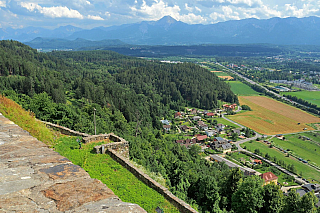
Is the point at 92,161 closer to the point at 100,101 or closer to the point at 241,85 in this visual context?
the point at 100,101

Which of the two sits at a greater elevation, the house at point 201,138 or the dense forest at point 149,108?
the dense forest at point 149,108

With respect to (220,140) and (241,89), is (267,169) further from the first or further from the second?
(241,89)

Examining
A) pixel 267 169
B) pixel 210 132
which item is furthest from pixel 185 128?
pixel 267 169

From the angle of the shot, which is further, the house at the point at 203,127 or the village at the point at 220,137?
the house at the point at 203,127

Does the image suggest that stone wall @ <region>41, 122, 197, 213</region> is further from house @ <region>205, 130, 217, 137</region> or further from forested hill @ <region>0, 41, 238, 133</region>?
house @ <region>205, 130, 217, 137</region>

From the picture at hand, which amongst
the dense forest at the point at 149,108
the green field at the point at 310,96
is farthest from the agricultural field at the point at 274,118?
the green field at the point at 310,96

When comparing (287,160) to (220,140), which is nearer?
(287,160)

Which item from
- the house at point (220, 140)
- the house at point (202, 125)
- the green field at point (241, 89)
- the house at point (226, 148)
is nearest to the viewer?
the house at point (226, 148)

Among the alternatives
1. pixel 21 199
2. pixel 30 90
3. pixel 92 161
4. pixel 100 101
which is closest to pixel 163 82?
pixel 100 101

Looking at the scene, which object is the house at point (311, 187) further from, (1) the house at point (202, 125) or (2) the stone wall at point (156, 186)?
(2) the stone wall at point (156, 186)
